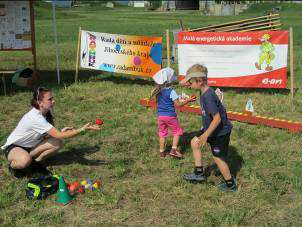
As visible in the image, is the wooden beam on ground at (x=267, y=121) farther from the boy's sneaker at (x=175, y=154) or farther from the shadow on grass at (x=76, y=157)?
the shadow on grass at (x=76, y=157)

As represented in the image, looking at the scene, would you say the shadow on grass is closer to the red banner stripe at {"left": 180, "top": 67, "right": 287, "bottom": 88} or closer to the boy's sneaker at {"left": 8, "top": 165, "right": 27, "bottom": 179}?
the boy's sneaker at {"left": 8, "top": 165, "right": 27, "bottom": 179}

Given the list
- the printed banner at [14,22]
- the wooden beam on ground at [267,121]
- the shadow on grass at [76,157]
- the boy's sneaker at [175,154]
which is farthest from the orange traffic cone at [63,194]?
the printed banner at [14,22]

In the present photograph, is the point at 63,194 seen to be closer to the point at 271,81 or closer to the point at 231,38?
the point at 271,81

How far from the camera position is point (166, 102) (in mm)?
6605

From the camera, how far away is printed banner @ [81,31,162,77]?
11258 mm

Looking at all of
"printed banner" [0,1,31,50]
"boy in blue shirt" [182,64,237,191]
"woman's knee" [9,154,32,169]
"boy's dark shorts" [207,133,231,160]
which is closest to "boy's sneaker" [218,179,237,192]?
"boy in blue shirt" [182,64,237,191]

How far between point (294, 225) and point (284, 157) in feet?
6.70

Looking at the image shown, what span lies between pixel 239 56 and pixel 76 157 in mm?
5292

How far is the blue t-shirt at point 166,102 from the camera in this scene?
21.6ft

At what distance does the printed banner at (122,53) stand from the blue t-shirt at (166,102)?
463cm

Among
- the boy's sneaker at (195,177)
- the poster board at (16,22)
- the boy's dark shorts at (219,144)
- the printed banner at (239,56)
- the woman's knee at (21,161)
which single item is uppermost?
the poster board at (16,22)

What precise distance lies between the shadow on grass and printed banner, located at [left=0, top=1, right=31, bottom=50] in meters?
7.03

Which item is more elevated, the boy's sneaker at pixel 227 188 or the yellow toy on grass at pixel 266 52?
the yellow toy on grass at pixel 266 52

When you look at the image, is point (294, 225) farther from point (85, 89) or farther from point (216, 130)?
point (85, 89)
